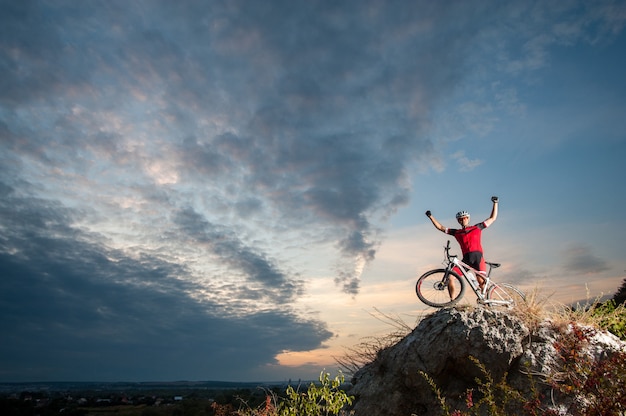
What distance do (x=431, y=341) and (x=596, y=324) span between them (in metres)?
3.69

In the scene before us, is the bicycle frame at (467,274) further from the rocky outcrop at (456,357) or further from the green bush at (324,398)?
the green bush at (324,398)

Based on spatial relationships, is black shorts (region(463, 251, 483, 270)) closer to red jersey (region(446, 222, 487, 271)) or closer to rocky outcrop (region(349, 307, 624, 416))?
red jersey (region(446, 222, 487, 271))

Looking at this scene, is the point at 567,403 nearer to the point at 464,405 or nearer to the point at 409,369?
the point at 464,405

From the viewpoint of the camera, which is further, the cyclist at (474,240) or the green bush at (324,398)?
the cyclist at (474,240)

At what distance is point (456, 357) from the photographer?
8.88m

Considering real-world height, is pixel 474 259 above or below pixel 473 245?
below

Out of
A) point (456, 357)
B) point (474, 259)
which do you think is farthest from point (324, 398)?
point (474, 259)

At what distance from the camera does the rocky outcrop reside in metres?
8.57

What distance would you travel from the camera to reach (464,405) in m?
8.75

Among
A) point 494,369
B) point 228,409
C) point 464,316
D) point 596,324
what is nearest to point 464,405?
point 494,369

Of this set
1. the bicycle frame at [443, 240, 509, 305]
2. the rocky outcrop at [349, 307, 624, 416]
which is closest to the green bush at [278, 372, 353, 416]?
the rocky outcrop at [349, 307, 624, 416]

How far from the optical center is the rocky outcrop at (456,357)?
857 cm

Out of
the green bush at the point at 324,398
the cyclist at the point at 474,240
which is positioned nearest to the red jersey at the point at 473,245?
the cyclist at the point at 474,240

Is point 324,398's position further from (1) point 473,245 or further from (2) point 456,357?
(1) point 473,245
